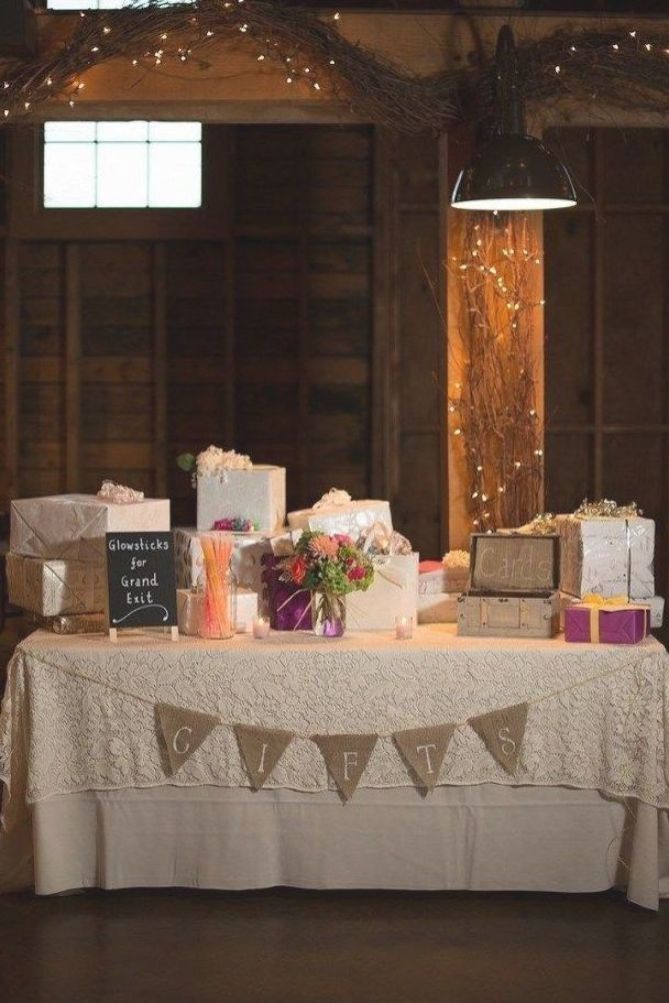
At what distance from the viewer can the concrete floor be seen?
11.4ft

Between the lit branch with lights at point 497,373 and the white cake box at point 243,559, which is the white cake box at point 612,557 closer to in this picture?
the lit branch with lights at point 497,373

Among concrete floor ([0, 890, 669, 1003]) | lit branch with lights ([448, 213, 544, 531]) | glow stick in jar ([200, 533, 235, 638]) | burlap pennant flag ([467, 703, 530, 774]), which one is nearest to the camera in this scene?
concrete floor ([0, 890, 669, 1003])

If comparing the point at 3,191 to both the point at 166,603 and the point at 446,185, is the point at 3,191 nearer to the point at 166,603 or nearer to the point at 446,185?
the point at 446,185

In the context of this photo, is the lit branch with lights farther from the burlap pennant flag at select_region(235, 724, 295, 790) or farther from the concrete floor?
the concrete floor

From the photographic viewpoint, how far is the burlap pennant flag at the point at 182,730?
4062 millimetres

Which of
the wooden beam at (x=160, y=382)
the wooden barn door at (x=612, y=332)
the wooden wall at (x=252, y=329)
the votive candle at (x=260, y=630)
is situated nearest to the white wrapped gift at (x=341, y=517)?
the votive candle at (x=260, y=630)

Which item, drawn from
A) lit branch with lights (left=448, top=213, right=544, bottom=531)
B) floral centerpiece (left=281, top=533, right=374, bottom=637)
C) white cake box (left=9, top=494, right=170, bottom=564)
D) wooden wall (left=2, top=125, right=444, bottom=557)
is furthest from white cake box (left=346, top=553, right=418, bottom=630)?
wooden wall (left=2, top=125, right=444, bottom=557)

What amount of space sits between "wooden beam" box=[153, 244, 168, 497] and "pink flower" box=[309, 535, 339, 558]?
4520 mm

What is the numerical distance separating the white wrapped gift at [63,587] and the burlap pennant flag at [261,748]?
2.13ft

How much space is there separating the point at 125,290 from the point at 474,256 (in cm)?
394

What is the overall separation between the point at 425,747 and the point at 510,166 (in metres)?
1.74

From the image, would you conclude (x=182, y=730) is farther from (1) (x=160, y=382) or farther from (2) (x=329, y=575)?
(1) (x=160, y=382)

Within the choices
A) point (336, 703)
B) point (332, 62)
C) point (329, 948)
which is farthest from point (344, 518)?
point (332, 62)

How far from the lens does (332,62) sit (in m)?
5.01
